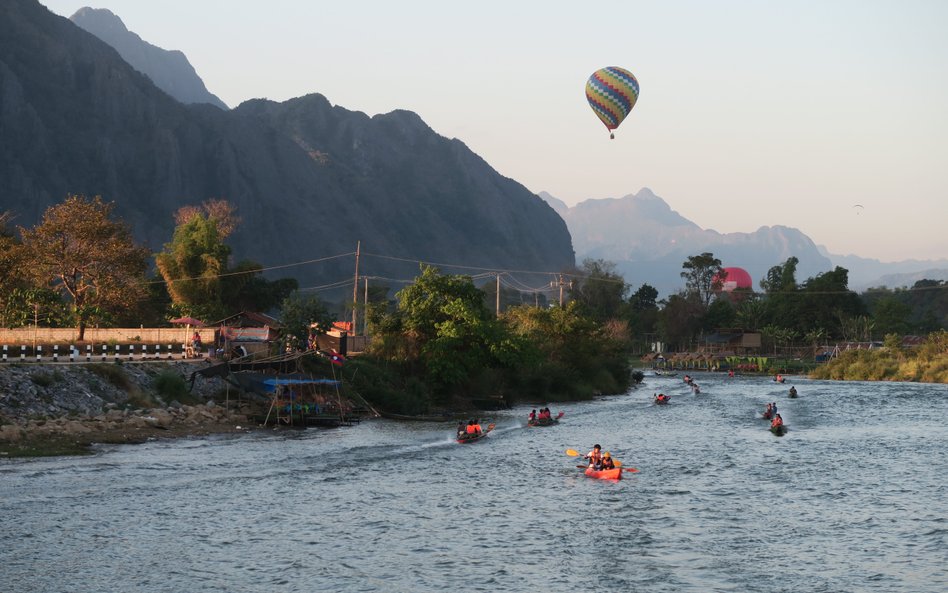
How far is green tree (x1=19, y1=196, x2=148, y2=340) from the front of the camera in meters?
72.4

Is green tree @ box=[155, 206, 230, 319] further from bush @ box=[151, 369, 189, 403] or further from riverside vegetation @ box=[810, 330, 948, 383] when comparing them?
riverside vegetation @ box=[810, 330, 948, 383]

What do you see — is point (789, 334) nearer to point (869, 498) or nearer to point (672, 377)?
point (672, 377)

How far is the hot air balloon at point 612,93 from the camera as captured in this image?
328ft

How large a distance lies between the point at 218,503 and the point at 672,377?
122 metres

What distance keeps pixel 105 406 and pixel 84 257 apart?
26.1m

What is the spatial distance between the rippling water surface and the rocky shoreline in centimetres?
228

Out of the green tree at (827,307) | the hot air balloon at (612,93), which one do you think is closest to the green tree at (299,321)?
the hot air balloon at (612,93)

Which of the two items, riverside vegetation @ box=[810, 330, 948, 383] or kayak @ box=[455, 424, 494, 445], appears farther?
riverside vegetation @ box=[810, 330, 948, 383]

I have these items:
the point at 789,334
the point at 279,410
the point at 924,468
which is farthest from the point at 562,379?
the point at 789,334

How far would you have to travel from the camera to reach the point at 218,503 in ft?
115

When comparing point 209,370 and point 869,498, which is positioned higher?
point 209,370

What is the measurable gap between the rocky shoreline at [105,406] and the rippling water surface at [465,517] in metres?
2.28

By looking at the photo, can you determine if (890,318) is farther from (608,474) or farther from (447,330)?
(608,474)

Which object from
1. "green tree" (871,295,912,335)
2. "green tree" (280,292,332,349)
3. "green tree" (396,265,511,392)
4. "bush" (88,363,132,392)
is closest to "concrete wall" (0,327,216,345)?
"green tree" (280,292,332,349)
